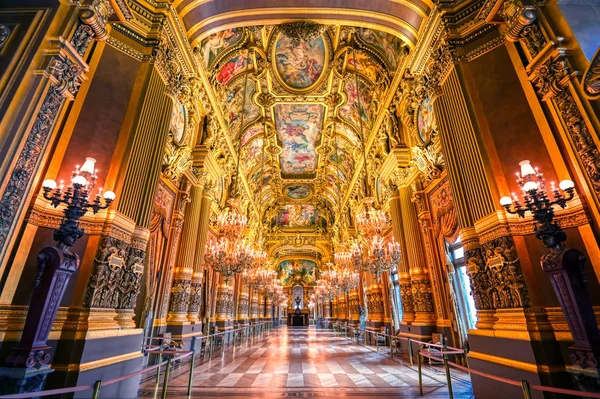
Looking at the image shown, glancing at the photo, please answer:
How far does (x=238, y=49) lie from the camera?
10852 millimetres

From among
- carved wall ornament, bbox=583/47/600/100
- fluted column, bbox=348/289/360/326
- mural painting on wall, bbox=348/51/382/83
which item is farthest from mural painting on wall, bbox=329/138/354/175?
carved wall ornament, bbox=583/47/600/100

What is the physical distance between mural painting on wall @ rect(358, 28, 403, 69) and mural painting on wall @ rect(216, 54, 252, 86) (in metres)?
4.84

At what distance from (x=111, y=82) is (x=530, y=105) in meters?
7.95

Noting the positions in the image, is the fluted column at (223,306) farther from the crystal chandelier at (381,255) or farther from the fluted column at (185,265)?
the crystal chandelier at (381,255)

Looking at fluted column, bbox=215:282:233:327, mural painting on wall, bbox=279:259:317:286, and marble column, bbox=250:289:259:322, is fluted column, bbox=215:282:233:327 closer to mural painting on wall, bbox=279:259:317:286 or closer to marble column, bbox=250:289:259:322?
marble column, bbox=250:289:259:322

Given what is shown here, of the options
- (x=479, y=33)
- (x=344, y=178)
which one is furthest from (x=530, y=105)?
(x=344, y=178)

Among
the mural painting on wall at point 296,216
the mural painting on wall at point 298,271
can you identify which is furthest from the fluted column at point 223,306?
the mural painting on wall at point 298,271

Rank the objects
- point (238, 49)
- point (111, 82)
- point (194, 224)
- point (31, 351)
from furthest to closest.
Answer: point (238, 49) → point (194, 224) → point (111, 82) → point (31, 351)

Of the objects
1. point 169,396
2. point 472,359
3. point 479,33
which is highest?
point 479,33

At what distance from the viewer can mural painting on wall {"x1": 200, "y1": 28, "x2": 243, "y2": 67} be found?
32.0 ft

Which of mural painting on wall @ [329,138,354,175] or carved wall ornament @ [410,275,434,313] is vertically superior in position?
mural painting on wall @ [329,138,354,175]

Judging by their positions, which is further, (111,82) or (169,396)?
(111,82)

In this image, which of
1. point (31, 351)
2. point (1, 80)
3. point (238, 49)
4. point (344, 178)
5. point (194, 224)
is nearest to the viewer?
point (31, 351)

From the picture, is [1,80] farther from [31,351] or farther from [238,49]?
[238,49]
